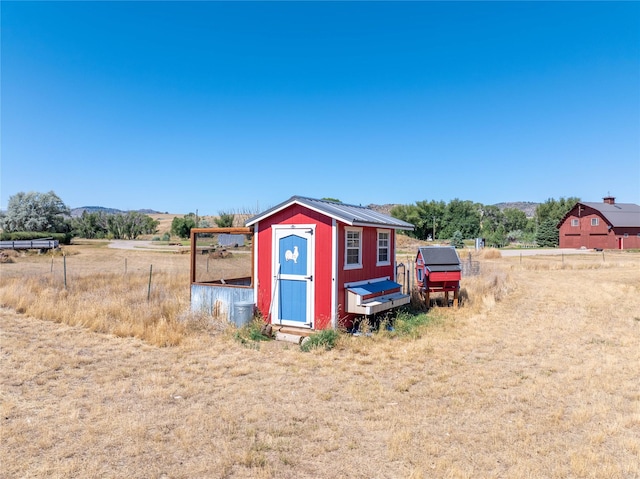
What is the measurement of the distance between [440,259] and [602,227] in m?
43.7

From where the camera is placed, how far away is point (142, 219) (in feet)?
241

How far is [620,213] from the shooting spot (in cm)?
4691

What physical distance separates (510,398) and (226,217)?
37.4 metres

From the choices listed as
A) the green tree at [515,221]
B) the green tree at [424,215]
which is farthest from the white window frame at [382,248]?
the green tree at [515,221]

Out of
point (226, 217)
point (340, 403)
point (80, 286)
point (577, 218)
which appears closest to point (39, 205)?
point (226, 217)

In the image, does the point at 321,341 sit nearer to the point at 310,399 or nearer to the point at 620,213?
the point at 310,399

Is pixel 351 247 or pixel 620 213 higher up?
pixel 620 213

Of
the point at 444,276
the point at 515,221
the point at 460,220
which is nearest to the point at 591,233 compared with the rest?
the point at 460,220

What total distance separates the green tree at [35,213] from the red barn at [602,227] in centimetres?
5977

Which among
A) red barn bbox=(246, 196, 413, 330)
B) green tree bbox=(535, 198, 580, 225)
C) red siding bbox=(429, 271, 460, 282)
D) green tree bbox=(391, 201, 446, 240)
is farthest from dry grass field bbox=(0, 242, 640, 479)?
green tree bbox=(535, 198, 580, 225)

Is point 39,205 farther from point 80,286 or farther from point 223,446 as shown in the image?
point 223,446

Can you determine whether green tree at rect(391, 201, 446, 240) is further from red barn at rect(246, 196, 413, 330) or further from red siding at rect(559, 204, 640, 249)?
red barn at rect(246, 196, 413, 330)

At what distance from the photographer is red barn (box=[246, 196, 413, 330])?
28.9ft

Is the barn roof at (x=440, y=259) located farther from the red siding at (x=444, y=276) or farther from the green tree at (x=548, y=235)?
the green tree at (x=548, y=235)
